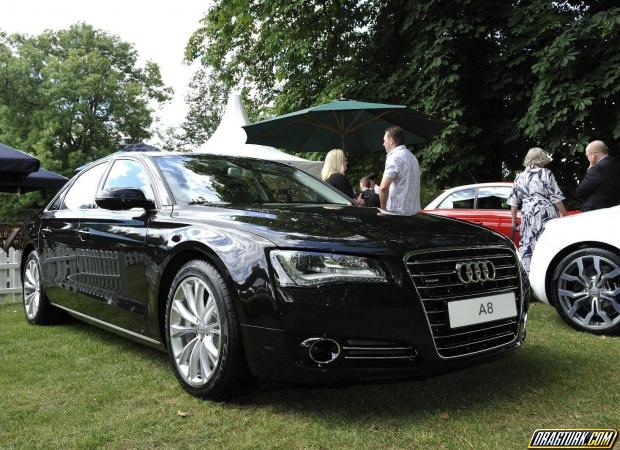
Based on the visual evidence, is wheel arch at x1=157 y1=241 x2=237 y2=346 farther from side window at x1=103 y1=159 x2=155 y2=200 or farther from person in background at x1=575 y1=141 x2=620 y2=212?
person in background at x1=575 y1=141 x2=620 y2=212

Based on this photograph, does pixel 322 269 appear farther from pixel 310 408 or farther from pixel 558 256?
pixel 558 256

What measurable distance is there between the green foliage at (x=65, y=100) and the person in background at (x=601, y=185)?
104ft

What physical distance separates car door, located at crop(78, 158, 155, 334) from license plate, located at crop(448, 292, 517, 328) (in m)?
1.84

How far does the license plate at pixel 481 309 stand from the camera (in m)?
2.76

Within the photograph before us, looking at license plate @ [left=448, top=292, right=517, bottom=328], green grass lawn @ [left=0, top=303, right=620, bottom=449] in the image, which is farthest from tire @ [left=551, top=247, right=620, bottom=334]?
license plate @ [left=448, top=292, right=517, bottom=328]

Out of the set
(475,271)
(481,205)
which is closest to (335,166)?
(481,205)

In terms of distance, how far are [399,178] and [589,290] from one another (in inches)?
76.1

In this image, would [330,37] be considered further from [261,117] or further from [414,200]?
[414,200]

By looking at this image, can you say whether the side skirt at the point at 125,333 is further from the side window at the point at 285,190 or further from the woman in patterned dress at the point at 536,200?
the woman in patterned dress at the point at 536,200

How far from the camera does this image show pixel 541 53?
923 cm

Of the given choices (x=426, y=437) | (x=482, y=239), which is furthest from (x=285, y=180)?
(x=426, y=437)

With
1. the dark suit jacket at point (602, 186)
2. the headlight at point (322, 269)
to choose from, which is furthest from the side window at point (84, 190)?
the dark suit jacket at point (602, 186)

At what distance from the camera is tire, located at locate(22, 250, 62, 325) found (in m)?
5.20

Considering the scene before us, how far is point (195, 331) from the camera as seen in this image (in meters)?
3.12
